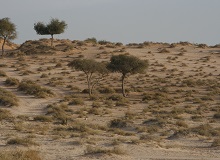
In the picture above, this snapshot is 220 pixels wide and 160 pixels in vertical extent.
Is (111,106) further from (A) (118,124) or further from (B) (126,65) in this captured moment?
(A) (118,124)

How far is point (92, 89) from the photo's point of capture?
44250mm

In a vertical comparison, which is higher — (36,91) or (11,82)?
(11,82)

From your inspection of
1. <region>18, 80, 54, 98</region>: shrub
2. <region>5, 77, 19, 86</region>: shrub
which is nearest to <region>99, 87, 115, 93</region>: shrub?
<region>18, 80, 54, 98</region>: shrub

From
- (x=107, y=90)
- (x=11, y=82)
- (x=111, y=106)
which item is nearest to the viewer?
(x=111, y=106)

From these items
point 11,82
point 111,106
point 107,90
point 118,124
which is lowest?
point 111,106

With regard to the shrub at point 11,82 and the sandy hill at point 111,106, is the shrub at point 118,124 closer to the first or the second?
the sandy hill at point 111,106

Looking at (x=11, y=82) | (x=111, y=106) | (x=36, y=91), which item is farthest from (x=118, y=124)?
(x=11, y=82)

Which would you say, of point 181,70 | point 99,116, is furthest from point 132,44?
point 99,116

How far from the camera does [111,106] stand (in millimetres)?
34031

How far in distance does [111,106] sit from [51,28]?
4066 centimetres

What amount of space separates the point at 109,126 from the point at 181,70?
36.1m

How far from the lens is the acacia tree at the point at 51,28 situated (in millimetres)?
71812

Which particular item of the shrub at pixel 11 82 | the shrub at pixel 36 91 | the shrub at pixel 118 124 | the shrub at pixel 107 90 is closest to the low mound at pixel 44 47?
the shrub at pixel 11 82

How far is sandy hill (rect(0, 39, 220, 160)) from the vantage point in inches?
639
